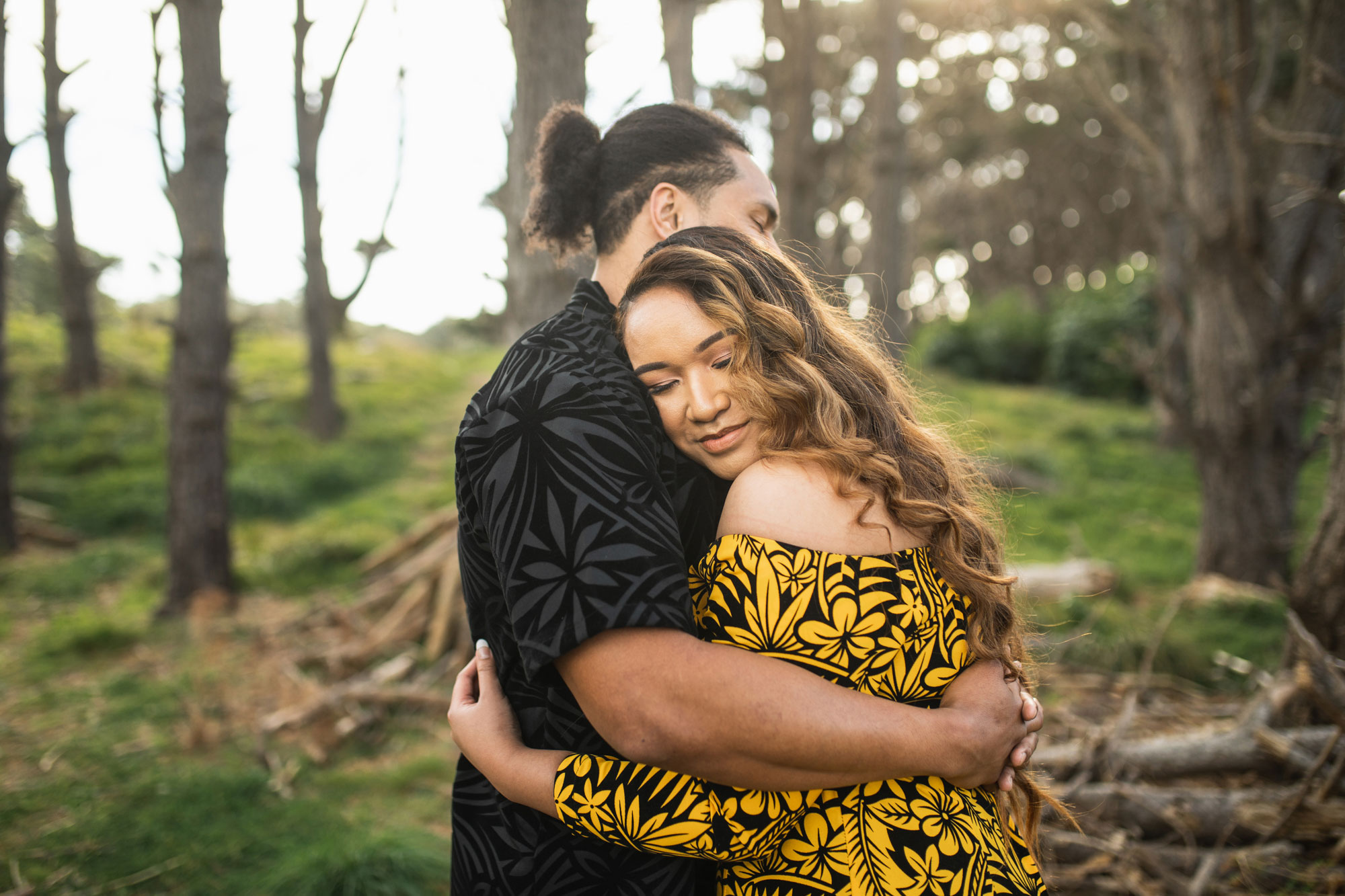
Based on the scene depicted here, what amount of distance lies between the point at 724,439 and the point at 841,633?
Answer: 400mm

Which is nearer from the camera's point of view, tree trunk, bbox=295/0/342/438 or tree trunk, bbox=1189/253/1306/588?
tree trunk, bbox=1189/253/1306/588

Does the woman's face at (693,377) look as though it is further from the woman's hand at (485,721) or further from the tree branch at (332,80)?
the tree branch at (332,80)

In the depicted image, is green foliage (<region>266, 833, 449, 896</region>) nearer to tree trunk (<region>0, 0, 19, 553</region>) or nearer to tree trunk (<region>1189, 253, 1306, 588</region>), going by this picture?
tree trunk (<region>1189, 253, 1306, 588</region>)

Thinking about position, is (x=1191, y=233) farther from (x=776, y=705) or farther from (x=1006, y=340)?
(x=1006, y=340)

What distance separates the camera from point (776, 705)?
1.19 meters

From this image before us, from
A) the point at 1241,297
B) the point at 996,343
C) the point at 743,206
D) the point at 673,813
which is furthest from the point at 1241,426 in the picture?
the point at 996,343

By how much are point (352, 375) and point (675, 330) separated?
50.1 feet

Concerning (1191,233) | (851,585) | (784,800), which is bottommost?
(784,800)

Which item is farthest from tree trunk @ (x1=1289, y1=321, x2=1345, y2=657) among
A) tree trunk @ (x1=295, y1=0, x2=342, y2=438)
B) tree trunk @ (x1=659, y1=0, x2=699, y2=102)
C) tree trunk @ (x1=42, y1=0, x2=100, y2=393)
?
tree trunk @ (x1=42, y1=0, x2=100, y2=393)

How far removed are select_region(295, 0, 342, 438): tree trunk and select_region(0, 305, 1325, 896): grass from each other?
0.49m

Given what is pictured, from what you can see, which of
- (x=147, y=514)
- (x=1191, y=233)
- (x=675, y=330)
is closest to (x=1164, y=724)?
(x=1191, y=233)

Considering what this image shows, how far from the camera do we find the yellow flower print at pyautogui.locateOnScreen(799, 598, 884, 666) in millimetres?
1266

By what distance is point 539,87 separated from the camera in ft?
10.3

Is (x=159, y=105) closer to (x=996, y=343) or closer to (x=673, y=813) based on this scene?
(x=673, y=813)
